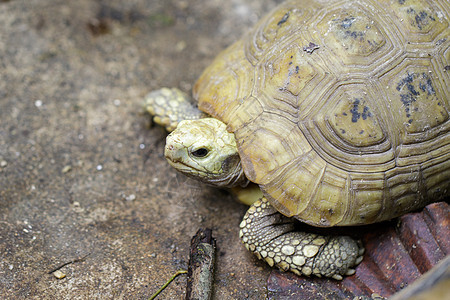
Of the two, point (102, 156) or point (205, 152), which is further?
point (102, 156)

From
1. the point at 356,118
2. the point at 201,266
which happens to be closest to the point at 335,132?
the point at 356,118

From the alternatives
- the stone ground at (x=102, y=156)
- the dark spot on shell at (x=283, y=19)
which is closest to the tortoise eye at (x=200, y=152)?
the stone ground at (x=102, y=156)

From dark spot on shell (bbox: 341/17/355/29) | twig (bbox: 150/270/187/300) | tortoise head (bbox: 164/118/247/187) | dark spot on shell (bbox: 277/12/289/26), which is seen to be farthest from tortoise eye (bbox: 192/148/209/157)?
dark spot on shell (bbox: 341/17/355/29)

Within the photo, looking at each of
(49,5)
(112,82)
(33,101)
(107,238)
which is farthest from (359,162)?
(49,5)

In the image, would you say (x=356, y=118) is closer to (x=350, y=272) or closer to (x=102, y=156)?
(x=350, y=272)

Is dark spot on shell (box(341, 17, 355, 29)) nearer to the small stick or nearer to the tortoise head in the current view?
the tortoise head

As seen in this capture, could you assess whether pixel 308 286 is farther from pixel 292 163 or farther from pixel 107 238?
pixel 107 238
